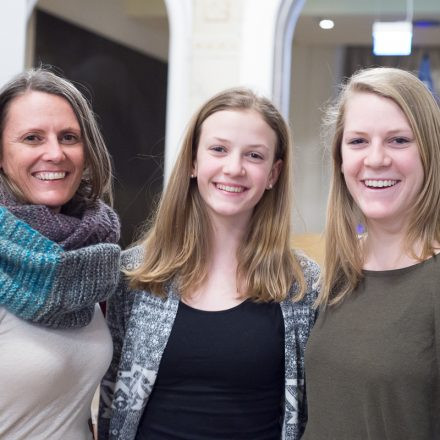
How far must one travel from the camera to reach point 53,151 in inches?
72.2

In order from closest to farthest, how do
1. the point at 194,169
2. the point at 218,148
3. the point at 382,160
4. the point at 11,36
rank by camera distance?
the point at 382,160 < the point at 218,148 < the point at 194,169 < the point at 11,36

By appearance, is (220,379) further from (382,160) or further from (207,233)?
(382,160)

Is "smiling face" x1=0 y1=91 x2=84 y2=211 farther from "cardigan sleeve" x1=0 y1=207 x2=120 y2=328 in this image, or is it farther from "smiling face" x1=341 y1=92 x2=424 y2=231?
"smiling face" x1=341 y1=92 x2=424 y2=231

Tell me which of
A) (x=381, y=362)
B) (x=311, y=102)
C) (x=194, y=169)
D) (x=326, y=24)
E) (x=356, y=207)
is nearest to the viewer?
(x=381, y=362)

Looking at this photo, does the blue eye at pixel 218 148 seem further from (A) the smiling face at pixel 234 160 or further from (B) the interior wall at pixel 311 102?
(B) the interior wall at pixel 311 102

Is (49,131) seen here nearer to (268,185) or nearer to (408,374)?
(268,185)

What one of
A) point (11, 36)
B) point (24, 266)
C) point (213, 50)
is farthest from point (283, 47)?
point (24, 266)

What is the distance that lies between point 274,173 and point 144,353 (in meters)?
0.63

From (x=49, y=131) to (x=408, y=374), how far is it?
3.35 feet

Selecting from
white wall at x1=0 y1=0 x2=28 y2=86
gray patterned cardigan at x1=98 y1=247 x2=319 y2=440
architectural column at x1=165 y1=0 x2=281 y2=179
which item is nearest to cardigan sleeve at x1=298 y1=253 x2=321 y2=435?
gray patterned cardigan at x1=98 y1=247 x2=319 y2=440

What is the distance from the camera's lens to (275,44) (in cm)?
450

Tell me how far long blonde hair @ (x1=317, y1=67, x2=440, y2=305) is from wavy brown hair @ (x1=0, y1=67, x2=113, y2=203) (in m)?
0.61

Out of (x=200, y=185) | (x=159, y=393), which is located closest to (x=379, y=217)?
(x=200, y=185)

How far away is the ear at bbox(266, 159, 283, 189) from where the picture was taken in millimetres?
2145
